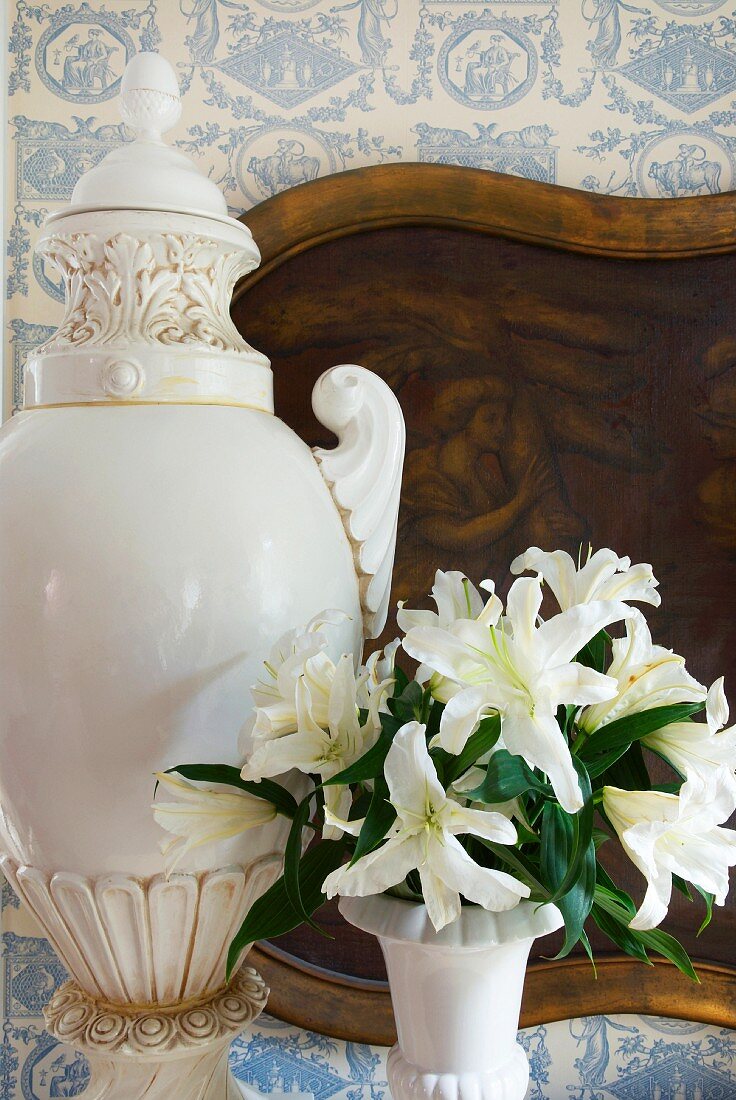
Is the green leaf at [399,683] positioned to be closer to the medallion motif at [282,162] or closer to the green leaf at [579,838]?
the green leaf at [579,838]

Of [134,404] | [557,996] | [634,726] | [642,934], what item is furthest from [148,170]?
[557,996]

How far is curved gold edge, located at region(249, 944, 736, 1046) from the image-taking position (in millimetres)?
991

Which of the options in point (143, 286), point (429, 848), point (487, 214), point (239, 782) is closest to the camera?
point (429, 848)

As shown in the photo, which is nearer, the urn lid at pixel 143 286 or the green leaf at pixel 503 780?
the green leaf at pixel 503 780

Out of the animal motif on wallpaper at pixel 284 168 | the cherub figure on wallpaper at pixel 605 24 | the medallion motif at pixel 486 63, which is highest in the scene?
the cherub figure on wallpaper at pixel 605 24

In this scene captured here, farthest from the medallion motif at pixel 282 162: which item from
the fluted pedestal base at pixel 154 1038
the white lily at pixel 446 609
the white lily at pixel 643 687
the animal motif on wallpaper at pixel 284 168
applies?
the fluted pedestal base at pixel 154 1038

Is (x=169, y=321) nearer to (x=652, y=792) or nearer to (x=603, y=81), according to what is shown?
(x=652, y=792)

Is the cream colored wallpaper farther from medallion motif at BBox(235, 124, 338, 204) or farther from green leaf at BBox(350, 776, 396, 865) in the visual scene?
green leaf at BBox(350, 776, 396, 865)

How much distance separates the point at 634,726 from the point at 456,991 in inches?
7.7

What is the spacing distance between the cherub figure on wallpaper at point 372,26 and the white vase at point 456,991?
2.82 feet

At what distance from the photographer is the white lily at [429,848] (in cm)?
50

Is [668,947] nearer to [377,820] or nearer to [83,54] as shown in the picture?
[377,820]

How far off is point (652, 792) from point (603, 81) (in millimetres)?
812

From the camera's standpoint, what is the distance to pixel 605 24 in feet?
3.42
